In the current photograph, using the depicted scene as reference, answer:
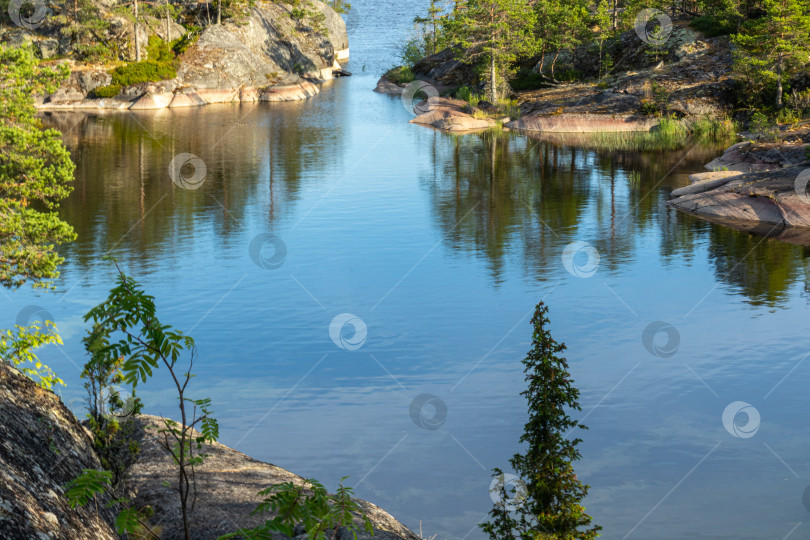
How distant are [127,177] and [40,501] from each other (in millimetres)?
44272

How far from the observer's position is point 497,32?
7762 centimetres

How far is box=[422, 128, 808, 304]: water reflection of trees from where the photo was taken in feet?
111

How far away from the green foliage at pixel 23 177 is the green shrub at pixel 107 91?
65.8 m

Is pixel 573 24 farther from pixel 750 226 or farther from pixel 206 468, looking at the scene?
pixel 206 468

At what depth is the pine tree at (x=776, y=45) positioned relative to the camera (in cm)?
5919

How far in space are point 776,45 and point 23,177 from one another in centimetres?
5369

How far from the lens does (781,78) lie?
206 ft

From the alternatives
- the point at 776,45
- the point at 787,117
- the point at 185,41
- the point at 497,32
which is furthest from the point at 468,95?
the point at 185,41

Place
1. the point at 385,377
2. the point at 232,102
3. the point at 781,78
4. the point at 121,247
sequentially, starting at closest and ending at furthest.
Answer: the point at 385,377 < the point at 121,247 < the point at 781,78 < the point at 232,102

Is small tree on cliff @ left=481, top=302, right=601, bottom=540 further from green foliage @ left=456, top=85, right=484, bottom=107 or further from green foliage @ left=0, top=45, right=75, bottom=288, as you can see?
green foliage @ left=456, top=85, right=484, bottom=107

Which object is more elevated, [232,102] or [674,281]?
[232,102]

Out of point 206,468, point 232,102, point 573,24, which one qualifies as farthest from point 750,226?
point 232,102

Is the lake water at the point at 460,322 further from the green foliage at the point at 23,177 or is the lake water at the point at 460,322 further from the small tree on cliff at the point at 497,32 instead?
the small tree on cliff at the point at 497,32

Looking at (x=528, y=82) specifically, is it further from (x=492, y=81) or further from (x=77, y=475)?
(x=77, y=475)
